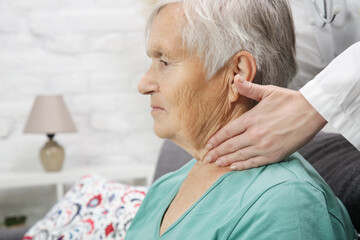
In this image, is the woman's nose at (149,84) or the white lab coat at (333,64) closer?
the white lab coat at (333,64)

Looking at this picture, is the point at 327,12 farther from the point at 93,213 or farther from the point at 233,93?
the point at 93,213

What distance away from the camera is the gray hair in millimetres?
1117

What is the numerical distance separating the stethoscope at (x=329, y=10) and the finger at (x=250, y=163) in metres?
0.40

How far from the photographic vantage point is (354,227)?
3.99ft

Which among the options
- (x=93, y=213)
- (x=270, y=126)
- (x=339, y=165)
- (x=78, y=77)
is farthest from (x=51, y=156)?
(x=270, y=126)

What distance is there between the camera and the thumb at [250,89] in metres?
1.07

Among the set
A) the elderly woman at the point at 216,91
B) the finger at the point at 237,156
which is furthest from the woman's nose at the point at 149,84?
the finger at the point at 237,156

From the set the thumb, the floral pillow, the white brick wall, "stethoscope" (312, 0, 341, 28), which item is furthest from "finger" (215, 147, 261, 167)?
the white brick wall

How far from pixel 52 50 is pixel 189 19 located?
245cm

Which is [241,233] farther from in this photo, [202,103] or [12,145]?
[12,145]

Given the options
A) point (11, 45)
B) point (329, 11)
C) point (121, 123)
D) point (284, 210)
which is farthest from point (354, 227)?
point (11, 45)

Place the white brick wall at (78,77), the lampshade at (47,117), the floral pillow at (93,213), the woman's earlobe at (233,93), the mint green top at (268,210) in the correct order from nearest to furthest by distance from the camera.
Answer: the mint green top at (268,210), the woman's earlobe at (233,93), the floral pillow at (93,213), the lampshade at (47,117), the white brick wall at (78,77)

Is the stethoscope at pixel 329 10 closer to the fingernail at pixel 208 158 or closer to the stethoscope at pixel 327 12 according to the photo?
the stethoscope at pixel 327 12

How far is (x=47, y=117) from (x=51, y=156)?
23 centimetres
